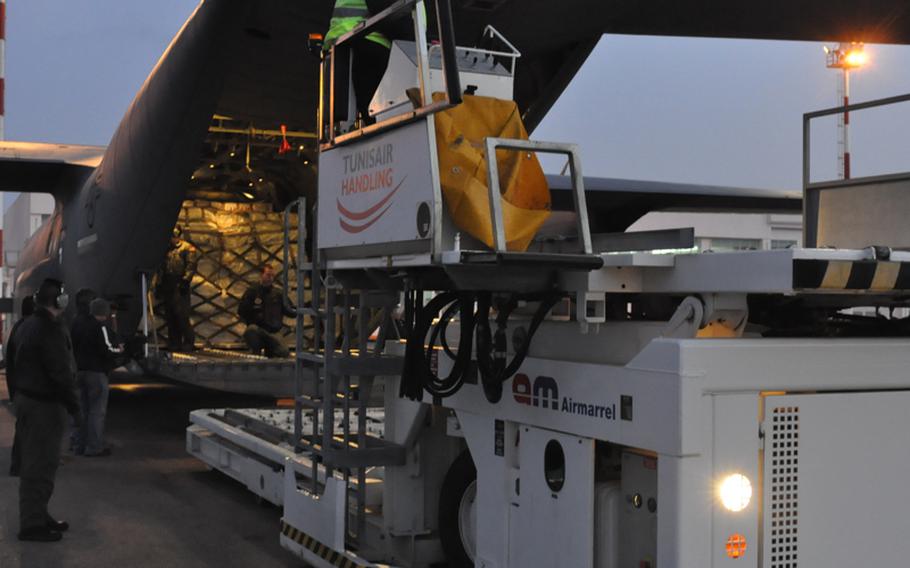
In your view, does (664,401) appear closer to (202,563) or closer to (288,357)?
(202,563)

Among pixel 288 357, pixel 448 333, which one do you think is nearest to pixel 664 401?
pixel 448 333

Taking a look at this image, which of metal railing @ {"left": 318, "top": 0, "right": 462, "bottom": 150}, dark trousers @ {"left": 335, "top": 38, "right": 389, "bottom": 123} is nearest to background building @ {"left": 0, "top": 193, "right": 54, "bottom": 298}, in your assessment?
metal railing @ {"left": 318, "top": 0, "right": 462, "bottom": 150}

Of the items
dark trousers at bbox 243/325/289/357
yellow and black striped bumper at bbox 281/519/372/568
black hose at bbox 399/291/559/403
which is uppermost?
black hose at bbox 399/291/559/403

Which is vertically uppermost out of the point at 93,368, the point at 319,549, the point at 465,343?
the point at 465,343

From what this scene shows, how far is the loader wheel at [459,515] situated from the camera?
580 cm

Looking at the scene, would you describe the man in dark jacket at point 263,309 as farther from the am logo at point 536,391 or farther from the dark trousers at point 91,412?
the am logo at point 536,391

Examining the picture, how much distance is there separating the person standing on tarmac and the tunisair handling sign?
1067 centimetres

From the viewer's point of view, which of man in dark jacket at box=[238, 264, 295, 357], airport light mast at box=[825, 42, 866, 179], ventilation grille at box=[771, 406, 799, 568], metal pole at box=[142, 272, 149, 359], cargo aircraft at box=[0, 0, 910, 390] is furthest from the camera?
man in dark jacket at box=[238, 264, 295, 357]

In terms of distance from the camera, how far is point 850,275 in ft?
13.4

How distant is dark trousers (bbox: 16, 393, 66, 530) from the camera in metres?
7.82

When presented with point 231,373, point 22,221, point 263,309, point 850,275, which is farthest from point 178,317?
point 22,221

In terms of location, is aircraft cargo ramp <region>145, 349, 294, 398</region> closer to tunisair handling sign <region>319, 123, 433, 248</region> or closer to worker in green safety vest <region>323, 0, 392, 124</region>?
tunisair handling sign <region>319, 123, 433, 248</region>

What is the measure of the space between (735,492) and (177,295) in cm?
1339

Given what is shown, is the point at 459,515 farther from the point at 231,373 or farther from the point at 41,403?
the point at 231,373
